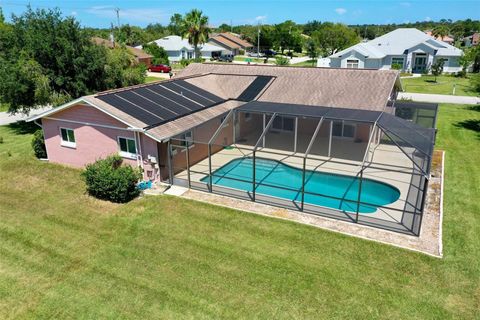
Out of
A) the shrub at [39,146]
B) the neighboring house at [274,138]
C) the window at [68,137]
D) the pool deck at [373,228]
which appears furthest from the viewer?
the shrub at [39,146]

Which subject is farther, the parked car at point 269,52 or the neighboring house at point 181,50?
the parked car at point 269,52

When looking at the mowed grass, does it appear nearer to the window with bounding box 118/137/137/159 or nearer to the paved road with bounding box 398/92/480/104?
the window with bounding box 118/137/137/159

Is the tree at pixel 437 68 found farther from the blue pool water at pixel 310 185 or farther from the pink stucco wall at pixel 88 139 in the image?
the pink stucco wall at pixel 88 139

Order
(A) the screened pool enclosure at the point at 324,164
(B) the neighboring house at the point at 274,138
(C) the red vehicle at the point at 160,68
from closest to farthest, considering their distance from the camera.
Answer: (A) the screened pool enclosure at the point at 324,164
(B) the neighboring house at the point at 274,138
(C) the red vehicle at the point at 160,68

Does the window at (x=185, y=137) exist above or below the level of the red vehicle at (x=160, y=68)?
below

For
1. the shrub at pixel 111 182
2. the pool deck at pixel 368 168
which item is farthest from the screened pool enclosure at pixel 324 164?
the shrub at pixel 111 182

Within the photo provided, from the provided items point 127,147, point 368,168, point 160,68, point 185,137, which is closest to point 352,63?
point 160,68

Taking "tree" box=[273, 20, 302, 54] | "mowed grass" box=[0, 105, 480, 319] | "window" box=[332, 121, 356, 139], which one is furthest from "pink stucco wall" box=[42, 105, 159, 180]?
"tree" box=[273, 20, 302, 54]

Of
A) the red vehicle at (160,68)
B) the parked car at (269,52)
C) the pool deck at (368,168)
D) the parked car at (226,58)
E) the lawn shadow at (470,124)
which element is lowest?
the pool deck at (368,168)
